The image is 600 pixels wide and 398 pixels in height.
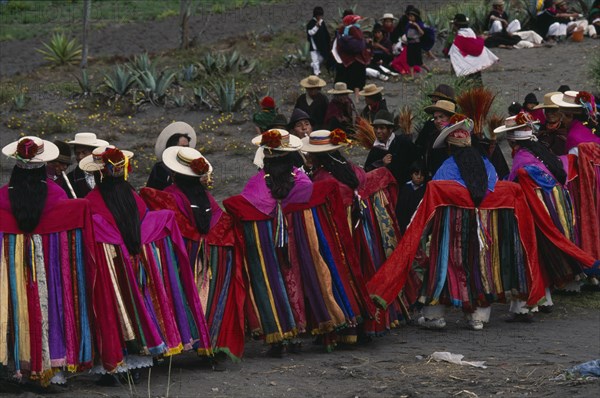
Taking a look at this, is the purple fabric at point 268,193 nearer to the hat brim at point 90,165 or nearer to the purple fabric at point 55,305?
the hat brim at point 90,165

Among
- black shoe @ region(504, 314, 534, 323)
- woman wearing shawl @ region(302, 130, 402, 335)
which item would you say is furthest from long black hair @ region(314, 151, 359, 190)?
black shoe @ region(504, 314, 534, 323)

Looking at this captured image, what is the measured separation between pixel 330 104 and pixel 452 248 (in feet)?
16.7

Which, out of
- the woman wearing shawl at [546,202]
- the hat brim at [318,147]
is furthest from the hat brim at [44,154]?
the woman wearing shawl at [546,202]

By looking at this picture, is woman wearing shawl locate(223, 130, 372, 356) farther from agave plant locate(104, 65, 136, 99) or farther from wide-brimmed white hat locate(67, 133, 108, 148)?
agave plant locate(104, 65, 136, 99)

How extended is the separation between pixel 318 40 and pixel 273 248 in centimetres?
1241

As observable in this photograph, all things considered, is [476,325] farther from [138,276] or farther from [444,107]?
[138,276]

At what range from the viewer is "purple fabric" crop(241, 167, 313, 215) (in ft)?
32.8

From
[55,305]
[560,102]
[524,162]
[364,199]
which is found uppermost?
[560,102]

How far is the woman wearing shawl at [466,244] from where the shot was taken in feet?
35.1

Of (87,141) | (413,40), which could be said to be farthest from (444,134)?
(413,40)

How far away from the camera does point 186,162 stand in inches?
384

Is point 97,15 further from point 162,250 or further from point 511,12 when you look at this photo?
point 162,250

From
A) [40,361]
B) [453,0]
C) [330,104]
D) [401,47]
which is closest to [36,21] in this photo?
[453,0]

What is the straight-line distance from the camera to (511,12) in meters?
25.4
